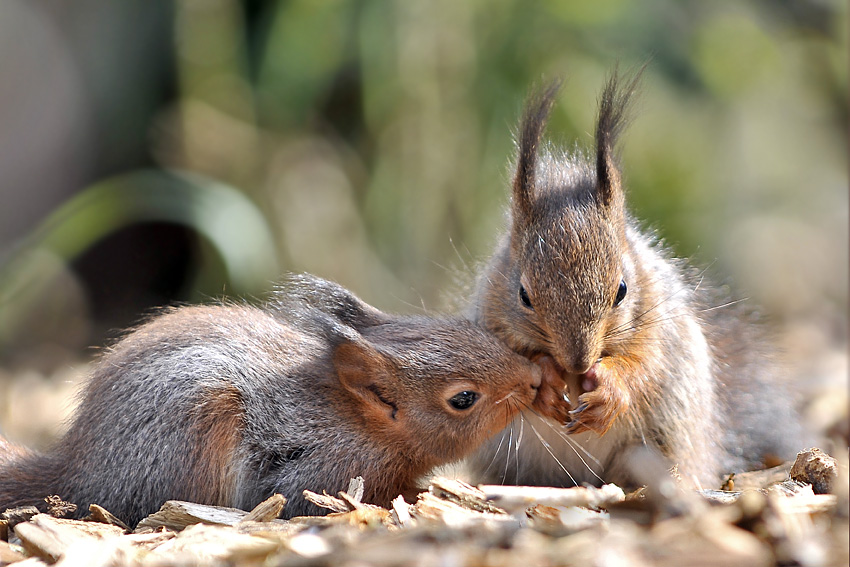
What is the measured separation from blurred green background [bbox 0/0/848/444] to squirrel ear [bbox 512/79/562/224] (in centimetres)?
396

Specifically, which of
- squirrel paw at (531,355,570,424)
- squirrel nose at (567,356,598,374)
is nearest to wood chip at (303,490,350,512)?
squirrel paw at (531,355,570,424)

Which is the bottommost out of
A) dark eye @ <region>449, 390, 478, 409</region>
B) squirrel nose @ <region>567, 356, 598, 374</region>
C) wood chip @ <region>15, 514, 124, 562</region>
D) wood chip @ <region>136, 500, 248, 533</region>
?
wood chip @ <region>15, 514, 124, 562</region>

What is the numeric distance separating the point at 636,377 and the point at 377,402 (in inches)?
52.1

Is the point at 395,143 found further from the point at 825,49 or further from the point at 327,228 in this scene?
the point at 825,49

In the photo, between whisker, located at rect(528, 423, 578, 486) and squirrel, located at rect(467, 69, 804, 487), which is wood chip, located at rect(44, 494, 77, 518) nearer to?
squirrel, located at rect(467, 69, 804, 487)

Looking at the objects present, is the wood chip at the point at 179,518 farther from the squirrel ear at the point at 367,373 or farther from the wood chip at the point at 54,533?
the squirrel ear at the point at 367,373

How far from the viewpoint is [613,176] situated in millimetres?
4570

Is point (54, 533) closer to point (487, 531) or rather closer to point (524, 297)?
point (487, 531)

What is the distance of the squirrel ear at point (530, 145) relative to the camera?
457 centimetres

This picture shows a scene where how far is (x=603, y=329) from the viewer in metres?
4.17

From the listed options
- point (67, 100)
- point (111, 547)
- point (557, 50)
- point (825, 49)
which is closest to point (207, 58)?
point (67, 100)

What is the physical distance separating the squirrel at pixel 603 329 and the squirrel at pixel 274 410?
0.98ft

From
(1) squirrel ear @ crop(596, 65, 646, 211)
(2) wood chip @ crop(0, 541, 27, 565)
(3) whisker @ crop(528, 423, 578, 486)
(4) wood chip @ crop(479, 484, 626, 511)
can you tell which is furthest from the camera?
(3) whisker @ crop(528, 423, 578, 486)

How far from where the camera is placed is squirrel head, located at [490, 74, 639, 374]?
13.3 ft
